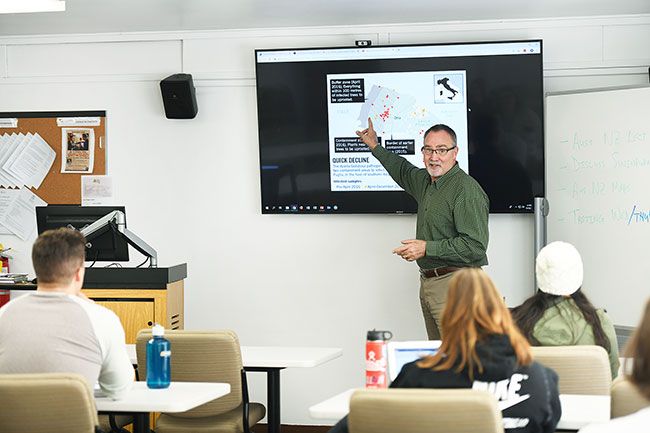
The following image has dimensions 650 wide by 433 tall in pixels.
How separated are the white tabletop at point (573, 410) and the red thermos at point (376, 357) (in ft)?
0.39

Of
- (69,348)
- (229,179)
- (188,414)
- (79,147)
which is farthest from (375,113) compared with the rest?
(69,348)

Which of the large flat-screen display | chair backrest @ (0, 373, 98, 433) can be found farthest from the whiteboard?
chair backrest @ (0, 373, 98, 433)

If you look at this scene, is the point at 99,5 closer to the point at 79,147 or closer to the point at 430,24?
the point at 79,147

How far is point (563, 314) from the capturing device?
12.8ft

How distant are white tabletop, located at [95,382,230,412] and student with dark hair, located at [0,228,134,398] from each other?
0.07 metres

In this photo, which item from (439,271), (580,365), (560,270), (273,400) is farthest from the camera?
(439,271)

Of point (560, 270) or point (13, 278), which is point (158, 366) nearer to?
point (560, 270)

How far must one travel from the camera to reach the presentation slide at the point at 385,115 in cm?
652

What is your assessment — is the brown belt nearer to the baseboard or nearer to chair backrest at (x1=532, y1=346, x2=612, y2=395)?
the baseboard

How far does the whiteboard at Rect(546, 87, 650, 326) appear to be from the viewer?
19.5 ft

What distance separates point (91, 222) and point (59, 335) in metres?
2.37

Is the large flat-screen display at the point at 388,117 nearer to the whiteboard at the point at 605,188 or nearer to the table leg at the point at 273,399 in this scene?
the whiteboard at the point at 605,188

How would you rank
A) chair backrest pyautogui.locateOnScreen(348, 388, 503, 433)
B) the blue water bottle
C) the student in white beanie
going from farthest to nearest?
the student in white beanie
the blue water bottle
chair backrest pyautogui.locateOnScreen(348, 388, 503, 433)

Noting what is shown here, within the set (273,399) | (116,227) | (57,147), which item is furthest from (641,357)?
(57,147)
